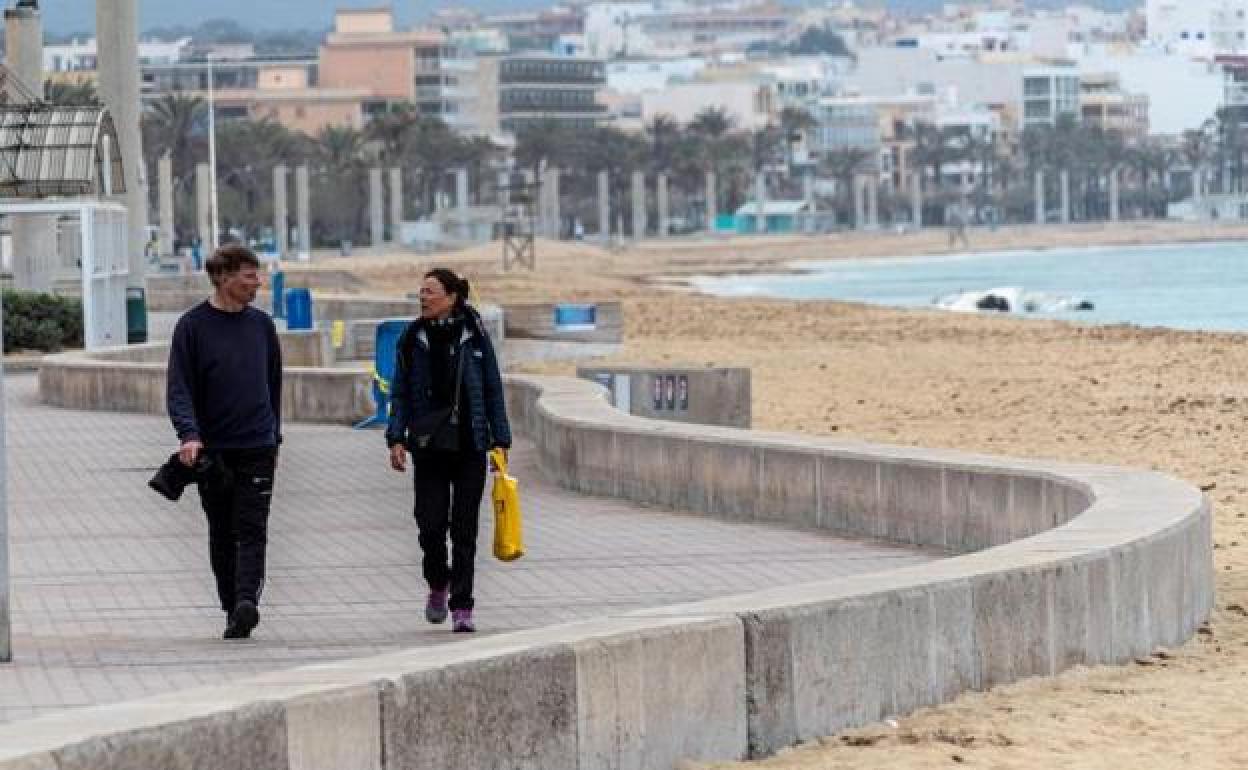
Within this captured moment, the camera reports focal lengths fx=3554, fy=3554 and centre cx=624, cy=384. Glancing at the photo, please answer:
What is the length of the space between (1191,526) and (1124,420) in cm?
1462

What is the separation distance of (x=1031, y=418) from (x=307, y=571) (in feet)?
44.5

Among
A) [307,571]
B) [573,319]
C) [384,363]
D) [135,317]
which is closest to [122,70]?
[135,317]

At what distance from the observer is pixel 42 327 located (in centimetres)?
3819

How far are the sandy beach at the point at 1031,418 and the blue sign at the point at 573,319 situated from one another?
0.67 m

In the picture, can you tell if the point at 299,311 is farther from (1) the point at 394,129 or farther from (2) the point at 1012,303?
(1) the point at 394,129

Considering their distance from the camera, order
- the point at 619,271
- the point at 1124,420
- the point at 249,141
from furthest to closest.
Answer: the point at 249,141, the point at 619,271, the point at 1124,420

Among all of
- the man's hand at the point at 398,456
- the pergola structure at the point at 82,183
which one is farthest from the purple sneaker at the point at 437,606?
the pergola structure at the point at 82,183

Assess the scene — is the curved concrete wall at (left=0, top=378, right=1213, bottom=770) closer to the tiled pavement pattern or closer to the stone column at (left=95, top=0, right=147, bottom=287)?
the tiled pavement pattern

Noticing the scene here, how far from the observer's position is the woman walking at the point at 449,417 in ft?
40.1

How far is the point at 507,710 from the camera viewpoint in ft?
28.6

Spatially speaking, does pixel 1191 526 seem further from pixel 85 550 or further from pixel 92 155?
pixel 92 155

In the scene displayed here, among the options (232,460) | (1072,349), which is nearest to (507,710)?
(232,460)

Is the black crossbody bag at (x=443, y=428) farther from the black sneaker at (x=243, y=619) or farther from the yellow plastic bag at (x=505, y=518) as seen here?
the black sneaker at (x=243, y=619)

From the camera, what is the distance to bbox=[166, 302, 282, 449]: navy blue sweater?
12.1 meters
